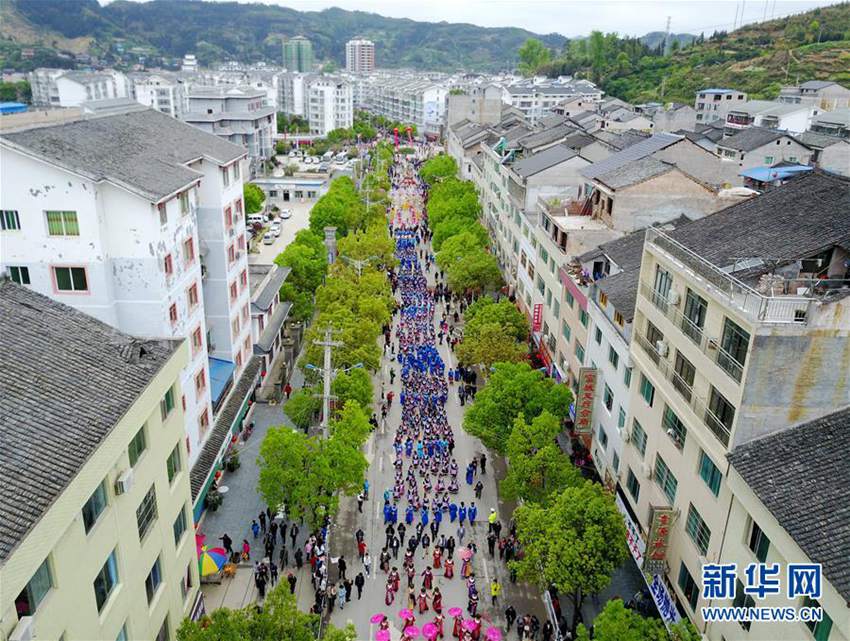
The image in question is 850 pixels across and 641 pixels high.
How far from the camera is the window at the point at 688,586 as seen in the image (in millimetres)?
20984

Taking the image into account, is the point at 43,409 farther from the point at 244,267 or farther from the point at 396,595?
the point at 244,267

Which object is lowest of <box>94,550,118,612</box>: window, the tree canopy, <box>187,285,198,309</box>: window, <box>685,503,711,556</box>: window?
the tree canopy

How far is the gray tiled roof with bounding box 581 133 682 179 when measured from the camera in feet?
142

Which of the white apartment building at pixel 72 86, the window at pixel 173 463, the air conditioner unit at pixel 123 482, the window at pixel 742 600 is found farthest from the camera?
the white apartment building at pixel 72 86

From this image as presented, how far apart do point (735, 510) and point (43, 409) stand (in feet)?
57.8

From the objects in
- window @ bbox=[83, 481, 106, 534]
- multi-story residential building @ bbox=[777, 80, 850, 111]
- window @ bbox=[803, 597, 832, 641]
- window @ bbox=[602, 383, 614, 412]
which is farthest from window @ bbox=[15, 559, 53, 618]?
multi-story residential building @ bbox=[777, 80, 850, 111]

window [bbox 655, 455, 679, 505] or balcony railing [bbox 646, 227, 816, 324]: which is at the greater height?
balcony railing [bbox 646, 227, 816, 324]

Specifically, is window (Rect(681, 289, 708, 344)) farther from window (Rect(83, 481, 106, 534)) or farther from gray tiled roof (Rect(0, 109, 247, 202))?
gray tiled roof (Rect(0, 109, 247, 202))

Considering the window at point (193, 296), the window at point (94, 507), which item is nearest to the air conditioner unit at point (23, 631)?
the window at point (94, 507)

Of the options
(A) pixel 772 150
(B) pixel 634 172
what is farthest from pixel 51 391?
(A) pixel 772 150

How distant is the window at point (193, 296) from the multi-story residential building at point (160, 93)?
13883 cm

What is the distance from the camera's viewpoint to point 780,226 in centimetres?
2411

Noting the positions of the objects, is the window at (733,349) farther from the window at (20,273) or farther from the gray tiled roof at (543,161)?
the gray tiled roof at (543,161)

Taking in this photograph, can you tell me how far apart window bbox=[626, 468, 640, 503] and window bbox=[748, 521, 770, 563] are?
809cm
